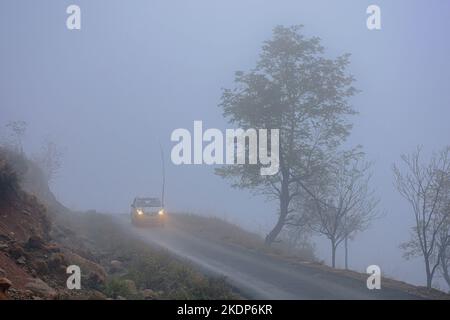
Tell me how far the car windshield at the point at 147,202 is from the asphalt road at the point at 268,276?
9.27 metres

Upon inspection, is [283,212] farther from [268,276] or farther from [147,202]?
[147,202]

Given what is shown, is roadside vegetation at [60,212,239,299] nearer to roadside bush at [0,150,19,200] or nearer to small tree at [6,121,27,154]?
roadside bush at [0,150,19,200]

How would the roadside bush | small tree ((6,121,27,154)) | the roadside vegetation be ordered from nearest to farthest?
the roadside vegetation
the roadside bush
small tree ((6,121,27,154))

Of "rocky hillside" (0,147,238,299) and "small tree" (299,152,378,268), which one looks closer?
"rocky hillside" (0,147,238,299)

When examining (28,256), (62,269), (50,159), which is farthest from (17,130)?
(62,269)

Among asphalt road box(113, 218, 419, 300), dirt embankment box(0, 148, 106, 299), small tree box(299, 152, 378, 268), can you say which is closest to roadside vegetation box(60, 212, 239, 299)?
dirt embankment box(0, 148, 106, 299)

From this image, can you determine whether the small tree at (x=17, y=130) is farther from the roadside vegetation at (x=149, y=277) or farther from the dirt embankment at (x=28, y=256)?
the dirt embankment at (x=28, y=256)

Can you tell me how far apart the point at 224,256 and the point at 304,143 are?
9.72 metres

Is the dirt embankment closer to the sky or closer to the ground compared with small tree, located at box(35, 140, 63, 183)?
closer to the ground

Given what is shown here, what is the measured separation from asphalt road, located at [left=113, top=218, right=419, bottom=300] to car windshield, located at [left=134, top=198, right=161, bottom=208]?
9.27 meters

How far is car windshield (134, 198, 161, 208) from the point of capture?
34.2 meters

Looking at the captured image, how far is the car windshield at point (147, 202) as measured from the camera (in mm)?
34250

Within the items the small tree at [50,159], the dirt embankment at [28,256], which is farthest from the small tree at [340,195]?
the small tree at [50,159]
